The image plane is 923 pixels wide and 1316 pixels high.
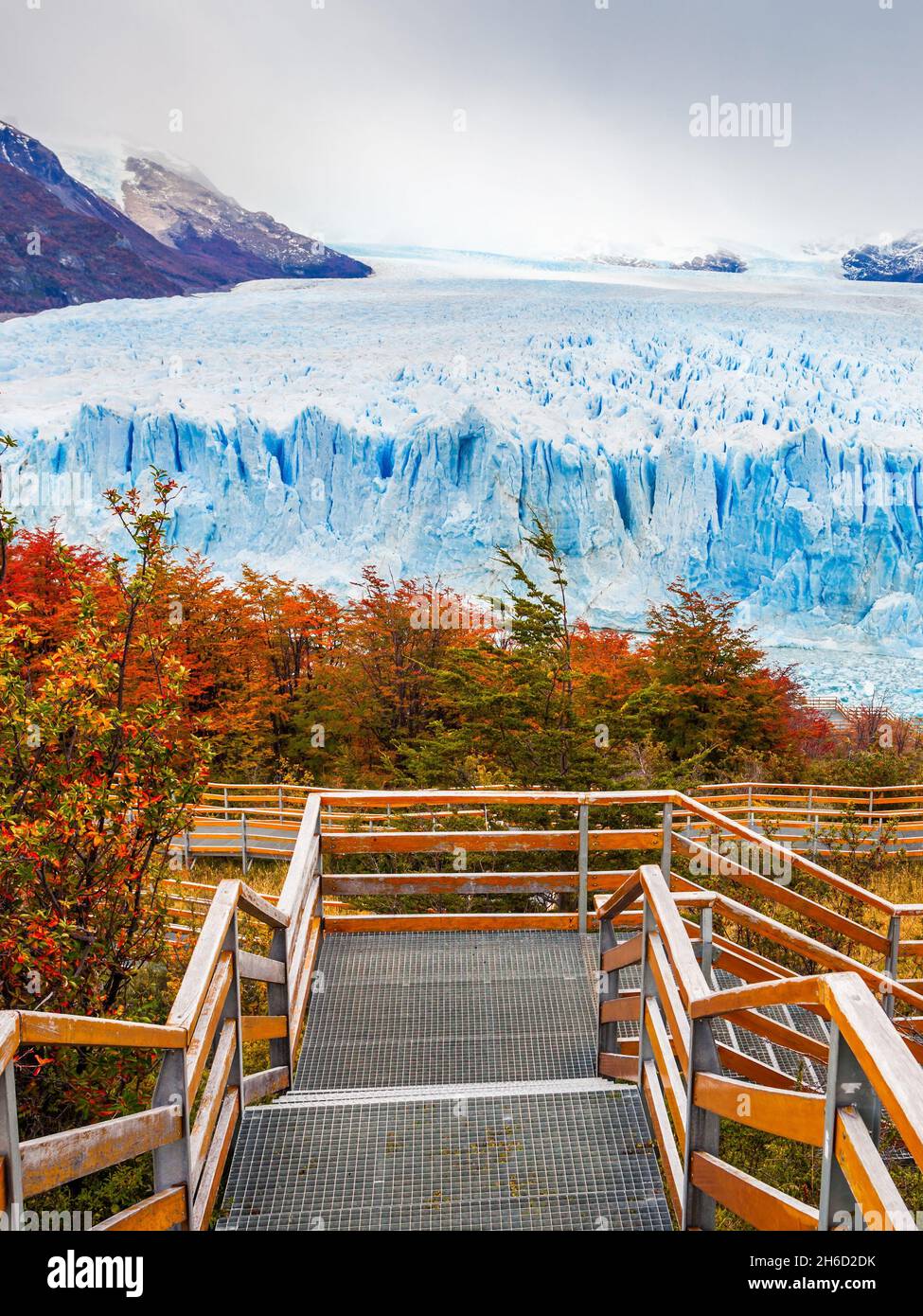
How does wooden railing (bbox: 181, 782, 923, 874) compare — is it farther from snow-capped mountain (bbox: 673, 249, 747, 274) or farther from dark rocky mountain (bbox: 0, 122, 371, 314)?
snow-capped mountain (bbox: 673, 249, 747, 274)

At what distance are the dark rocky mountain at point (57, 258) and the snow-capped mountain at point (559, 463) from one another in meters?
14.2

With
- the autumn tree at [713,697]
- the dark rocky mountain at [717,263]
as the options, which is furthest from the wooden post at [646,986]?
the dark rocky mountain at [717,263]

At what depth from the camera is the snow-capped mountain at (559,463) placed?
37719mm

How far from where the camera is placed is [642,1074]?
3340 millimetres

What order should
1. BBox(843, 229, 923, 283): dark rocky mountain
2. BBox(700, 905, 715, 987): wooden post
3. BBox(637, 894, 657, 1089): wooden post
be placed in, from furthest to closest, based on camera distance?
BBox(843, 229, 923, 283): dark rocky mountain, BBox(700, 905, 715, 987): wooden post, BBox(637, 894, 657, 1089): wooden post

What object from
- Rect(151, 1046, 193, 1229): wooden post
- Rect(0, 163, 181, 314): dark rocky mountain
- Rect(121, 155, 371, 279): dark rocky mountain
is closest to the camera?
Rect(151, 1046, 193, 1229): wooden post

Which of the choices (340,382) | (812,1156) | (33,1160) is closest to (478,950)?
(812,1156)

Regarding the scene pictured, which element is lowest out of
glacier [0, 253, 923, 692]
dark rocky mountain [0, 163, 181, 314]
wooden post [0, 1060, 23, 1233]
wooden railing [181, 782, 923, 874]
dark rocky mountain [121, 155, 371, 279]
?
wooden railing [181, 782, 923, 874]

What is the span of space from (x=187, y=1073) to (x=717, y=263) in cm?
8075

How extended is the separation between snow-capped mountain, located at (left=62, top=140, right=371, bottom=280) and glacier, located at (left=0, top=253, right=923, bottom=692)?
91.2 feet

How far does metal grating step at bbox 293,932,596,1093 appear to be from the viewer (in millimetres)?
3824

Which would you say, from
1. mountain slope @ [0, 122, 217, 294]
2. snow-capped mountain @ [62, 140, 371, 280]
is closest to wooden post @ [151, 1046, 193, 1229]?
mountain slope @ [0, 122, 217, 294]

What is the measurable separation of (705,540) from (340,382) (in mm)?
19765
